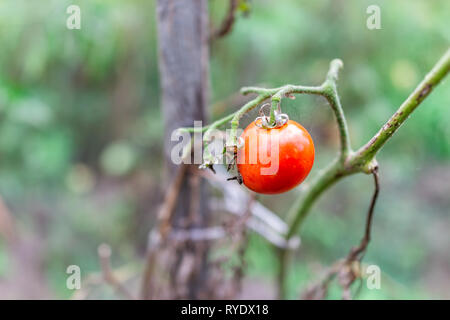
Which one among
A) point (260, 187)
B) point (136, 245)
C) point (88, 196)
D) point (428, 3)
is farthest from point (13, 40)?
point (428, 3)

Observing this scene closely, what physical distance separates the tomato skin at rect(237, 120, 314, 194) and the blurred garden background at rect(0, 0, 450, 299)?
113 cm

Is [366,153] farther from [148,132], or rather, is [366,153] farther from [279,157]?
[148,132]

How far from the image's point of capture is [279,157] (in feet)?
1.26

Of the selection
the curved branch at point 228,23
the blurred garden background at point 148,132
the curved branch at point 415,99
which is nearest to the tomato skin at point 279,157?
the curved branch at point 415,99

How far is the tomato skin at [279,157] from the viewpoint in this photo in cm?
38

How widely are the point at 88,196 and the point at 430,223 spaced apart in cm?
175

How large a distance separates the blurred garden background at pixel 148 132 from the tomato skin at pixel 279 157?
113cm

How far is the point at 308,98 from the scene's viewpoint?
56 cm

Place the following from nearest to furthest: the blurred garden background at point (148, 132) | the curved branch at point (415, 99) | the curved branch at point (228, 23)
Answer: the curved branch at point (415, 99)
the curved branch at point (228, 23)
the blurred garden background at point (148, 132)

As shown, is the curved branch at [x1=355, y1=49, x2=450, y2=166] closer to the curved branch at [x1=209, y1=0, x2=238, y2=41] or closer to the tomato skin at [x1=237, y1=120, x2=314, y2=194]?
the tomato skin at [x1=237, y1=120, x2=314, y2=194]

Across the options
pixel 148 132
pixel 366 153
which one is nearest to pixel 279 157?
pixel 366 153

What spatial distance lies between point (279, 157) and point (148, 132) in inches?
60.5

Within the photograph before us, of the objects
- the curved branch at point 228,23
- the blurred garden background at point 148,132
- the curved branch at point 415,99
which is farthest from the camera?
the blurred garden background at point 148,132

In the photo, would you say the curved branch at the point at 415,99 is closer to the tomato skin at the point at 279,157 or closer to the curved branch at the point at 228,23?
the tomato skin at the point at 279,157
